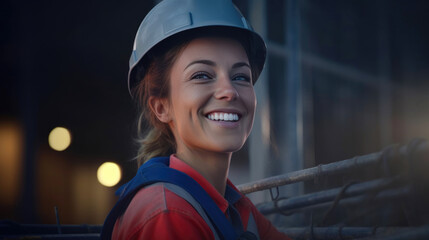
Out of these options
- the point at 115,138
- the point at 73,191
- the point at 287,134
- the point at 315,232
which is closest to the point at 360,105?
the point at 287,134

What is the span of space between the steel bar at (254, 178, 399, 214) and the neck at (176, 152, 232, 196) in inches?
17.0

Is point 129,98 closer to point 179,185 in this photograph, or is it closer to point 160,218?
point 179,185

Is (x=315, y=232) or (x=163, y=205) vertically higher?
(x=163, y=205)

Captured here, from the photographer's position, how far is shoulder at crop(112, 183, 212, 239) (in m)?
1.22

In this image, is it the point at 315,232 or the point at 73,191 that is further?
the point at 73,191

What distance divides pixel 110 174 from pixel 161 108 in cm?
455

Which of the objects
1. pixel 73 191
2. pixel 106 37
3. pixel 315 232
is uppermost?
pixel 106 37

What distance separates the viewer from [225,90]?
1.51 meters

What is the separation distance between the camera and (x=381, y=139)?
714cm

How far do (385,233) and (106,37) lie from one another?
4.98 metres

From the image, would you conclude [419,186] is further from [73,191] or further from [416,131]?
[416,131]

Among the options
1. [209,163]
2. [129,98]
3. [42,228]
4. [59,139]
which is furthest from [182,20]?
[129,98]

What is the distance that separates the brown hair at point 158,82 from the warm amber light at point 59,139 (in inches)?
150

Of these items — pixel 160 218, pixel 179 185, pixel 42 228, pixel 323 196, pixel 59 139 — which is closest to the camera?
pixel 160 218
